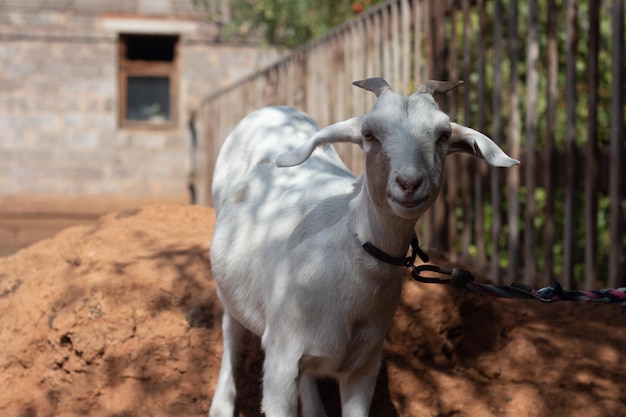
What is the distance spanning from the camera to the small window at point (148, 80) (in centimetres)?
1350

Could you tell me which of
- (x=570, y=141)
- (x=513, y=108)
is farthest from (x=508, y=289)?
(x=513, y=108)

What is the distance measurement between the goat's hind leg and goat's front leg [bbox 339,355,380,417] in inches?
28.7

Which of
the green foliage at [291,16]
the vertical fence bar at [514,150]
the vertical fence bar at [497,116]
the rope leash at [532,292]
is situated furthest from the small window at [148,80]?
the rope leash at [532,292]

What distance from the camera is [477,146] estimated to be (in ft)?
9.77

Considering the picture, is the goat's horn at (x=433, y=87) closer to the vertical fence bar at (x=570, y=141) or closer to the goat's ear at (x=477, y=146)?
the goat's ear at (x=477, y=146)

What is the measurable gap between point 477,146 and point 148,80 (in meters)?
11.2

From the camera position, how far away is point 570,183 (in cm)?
524

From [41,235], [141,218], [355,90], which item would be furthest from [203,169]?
[141,218]

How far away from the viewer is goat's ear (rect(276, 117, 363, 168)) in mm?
2912

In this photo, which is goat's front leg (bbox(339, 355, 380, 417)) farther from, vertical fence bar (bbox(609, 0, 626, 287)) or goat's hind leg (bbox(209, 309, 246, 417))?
vertical fence bar (bbox(609, 0, 626, 287))

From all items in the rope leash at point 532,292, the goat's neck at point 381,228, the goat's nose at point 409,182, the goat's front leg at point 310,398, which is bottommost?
the goat's front leg at point 310,398

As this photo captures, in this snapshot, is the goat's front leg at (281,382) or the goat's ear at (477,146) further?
the goat's front leg at (281,382)

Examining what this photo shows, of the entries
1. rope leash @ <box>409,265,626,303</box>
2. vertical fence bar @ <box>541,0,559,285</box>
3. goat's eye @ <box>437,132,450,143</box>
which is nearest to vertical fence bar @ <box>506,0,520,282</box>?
vertical fence bar @ <box>541,0,559,285</box>

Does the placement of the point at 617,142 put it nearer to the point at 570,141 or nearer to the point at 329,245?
the point at 570,141
